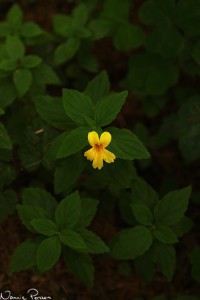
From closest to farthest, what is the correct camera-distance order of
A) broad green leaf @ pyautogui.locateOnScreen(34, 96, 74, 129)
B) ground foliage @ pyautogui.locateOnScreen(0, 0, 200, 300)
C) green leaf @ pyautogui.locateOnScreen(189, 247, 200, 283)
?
ground foliage @ pyautogui.locateOnScreen(0, 0, 200, 300)
broad green leaf @ pyautogui.locateOnScreen(34, 96, 74, 129)
green leaf @ pyautogui.locateOnScreen(189, 247, 200, 283)

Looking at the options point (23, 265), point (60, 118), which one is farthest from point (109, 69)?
point (23, 265)

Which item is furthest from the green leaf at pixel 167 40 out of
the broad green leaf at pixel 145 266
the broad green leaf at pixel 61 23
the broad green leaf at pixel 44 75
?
the broad green leaf at pixel 145 266

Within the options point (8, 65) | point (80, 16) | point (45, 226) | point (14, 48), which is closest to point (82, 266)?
point (45, 226)

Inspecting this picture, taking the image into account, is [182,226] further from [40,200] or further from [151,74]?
[151,74]

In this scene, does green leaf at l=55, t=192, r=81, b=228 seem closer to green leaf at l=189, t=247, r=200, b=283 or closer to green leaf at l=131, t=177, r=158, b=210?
green leaf at l=131, t=177, r=158, b=210

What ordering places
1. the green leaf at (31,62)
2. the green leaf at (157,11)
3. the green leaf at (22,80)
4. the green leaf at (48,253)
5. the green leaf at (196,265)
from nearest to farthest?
the green leaf at (48,253) < the green leaf at (196,265) < the green leaf at (22,80) < the green leaf at (31,62) < the green leaf at (157,11)

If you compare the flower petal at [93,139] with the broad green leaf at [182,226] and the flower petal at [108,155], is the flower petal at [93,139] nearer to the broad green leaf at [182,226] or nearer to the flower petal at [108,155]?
the flower petal at [108,155]

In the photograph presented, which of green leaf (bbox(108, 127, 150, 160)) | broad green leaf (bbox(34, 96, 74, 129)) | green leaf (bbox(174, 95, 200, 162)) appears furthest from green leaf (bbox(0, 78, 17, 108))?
green leaf (bbox(174, 95, 200, 162))
